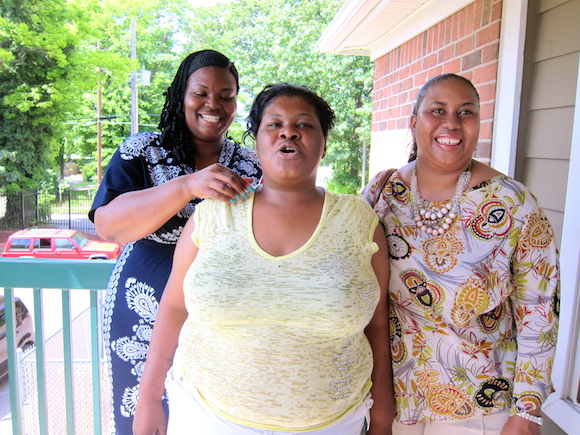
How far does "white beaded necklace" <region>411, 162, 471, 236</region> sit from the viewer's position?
142cm

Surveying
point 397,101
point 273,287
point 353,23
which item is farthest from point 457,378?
point 353,23

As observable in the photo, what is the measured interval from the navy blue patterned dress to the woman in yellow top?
256 mm

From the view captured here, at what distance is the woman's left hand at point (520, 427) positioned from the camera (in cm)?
135

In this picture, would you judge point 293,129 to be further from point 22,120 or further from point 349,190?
point 349,190

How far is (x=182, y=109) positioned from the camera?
185 centimetres

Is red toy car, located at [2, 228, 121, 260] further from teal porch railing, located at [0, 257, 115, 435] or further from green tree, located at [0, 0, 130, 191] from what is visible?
teal porch railing, located at [0, 257, 115, 435]

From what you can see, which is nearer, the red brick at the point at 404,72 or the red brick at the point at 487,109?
the red brick at the point at 487,109

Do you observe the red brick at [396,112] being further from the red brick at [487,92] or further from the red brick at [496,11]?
the red brick at [496,11]

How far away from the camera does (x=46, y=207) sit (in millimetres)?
→ 16984

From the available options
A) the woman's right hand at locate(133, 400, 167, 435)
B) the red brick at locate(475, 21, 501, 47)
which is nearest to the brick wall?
the red brick at locate(475, 21, 501, 47)

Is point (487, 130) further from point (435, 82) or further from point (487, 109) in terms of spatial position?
point (435, 82)

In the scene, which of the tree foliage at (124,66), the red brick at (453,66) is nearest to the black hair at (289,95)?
the red brick at (453,66)

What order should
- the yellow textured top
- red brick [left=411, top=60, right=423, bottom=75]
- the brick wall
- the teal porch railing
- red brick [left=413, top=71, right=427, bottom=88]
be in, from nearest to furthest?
1. the yellow textured top
2. the teal porch railing
3. the brick wall
4. red brick [left=413, top=71, right=427, bottom=88]
5. red brick [left=411, top=60, right=423, bottom=75]

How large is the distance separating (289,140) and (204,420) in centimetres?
83
